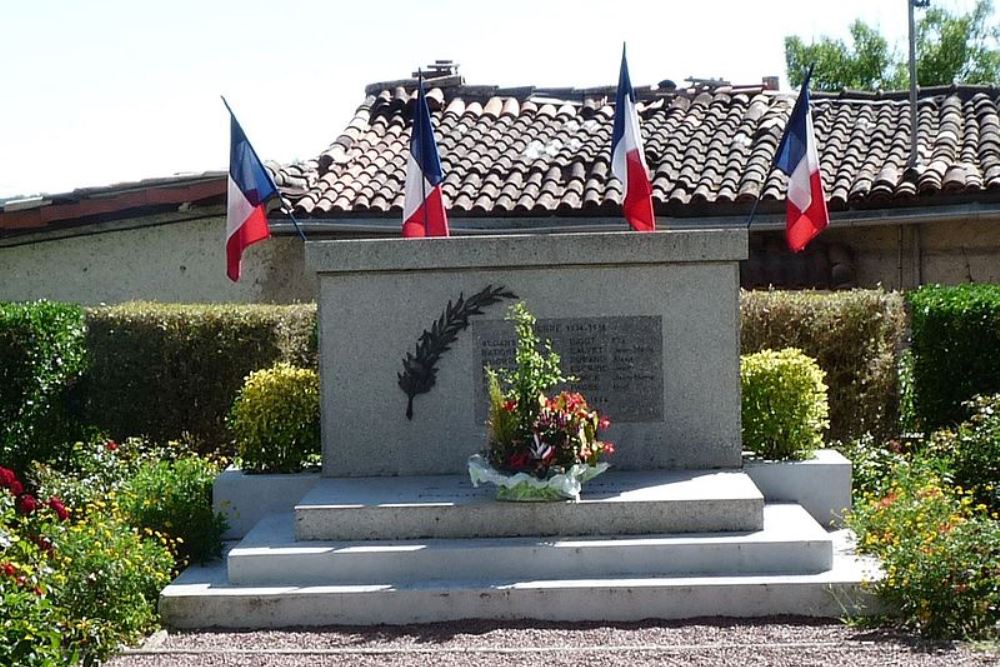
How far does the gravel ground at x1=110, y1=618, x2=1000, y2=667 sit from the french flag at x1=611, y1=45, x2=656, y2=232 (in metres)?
4.01

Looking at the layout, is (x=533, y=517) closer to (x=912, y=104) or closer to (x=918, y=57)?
(x=912, y=104)

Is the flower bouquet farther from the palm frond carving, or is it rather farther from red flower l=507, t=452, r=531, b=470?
the palm frond carving

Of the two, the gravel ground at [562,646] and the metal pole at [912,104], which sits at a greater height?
the metal pole at [912,104]

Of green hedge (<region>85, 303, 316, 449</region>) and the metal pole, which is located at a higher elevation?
the metal pole

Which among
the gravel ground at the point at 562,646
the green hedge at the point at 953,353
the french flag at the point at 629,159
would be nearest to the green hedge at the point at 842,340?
the green hedge at the point at 953,353

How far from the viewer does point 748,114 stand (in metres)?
19.2

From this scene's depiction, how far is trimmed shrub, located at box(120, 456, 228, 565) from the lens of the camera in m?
8.66

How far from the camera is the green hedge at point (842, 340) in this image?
1112 centimetres


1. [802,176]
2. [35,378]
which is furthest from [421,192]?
[35,378]

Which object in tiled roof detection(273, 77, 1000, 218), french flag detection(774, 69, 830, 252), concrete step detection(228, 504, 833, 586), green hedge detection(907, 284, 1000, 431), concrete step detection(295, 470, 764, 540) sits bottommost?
concrete step detection(228, 504, 833, 586)

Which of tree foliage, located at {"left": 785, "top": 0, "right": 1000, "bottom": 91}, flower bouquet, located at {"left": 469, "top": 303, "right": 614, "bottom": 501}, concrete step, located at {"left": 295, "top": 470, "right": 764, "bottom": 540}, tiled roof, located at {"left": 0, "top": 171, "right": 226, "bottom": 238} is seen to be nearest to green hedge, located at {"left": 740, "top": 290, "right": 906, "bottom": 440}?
concrete step, located at {"left": 295, "top": 470, "right": 764, "bottom": 540}

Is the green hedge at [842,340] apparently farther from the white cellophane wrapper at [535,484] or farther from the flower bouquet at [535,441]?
the white cellophane wrapper at [535,484]

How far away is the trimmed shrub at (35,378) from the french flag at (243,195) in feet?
6.77

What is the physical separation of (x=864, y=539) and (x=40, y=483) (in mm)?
6586
